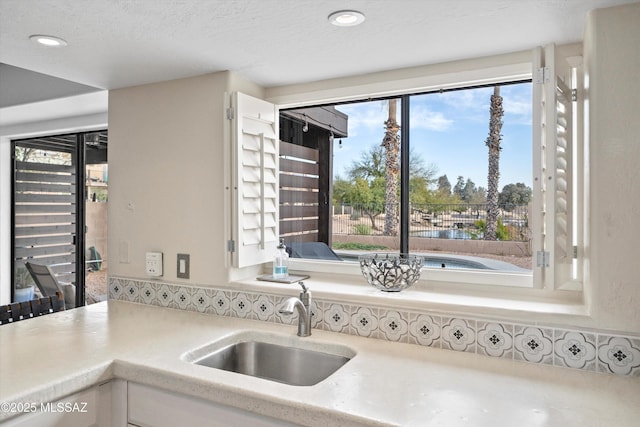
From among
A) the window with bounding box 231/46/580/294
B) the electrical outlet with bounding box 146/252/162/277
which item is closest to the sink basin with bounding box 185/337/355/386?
the window with bounding box 231/46/580/294

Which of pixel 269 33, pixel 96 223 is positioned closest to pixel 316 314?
pixel 269 33

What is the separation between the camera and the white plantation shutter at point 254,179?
2078mm

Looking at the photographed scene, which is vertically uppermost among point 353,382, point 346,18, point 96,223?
point 346,18

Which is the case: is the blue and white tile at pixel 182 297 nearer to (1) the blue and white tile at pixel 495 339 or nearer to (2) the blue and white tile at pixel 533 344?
(1) the blue and white tile at pixel 495 339

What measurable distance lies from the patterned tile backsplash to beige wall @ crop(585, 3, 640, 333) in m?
0.11

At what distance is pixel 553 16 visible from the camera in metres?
1.48

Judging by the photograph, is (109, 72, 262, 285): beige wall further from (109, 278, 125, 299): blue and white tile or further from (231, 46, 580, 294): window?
(231, 46, 580, 294): window

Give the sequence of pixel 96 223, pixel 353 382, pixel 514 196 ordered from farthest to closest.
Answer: pixel 96 223
pixel 514 196
pixel 353 382

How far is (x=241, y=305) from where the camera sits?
212 centimetres

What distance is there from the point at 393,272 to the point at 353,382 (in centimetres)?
63

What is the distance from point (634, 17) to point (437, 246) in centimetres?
116

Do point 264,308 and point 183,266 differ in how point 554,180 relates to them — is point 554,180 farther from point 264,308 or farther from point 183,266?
point 183,266

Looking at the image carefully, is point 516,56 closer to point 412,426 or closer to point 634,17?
point 634,17

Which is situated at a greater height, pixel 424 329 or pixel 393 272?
pixel 393 272
